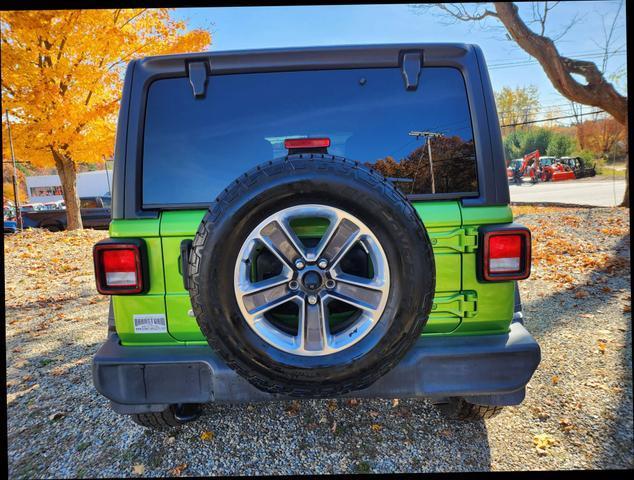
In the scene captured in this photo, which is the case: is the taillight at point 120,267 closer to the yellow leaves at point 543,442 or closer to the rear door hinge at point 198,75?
the rear door hinge at point 198,75

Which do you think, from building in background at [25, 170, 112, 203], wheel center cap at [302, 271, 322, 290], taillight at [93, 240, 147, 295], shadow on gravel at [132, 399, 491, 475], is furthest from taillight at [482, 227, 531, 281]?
building in background at [25, 170, 112, 203]

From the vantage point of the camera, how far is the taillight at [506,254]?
69.4 inches

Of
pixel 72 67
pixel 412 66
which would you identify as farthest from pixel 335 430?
pixel 72 67

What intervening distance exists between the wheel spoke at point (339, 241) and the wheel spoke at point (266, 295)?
9.1 inches

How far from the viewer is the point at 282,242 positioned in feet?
5.38

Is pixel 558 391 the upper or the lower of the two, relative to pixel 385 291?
lower

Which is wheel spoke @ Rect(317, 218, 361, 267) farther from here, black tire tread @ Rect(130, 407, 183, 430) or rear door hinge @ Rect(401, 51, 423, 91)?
black tire tread @ Rect(130, 407, 183, 430)

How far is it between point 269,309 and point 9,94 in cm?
1005

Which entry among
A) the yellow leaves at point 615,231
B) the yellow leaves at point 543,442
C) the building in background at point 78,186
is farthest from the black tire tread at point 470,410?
the building in background at point 78,186

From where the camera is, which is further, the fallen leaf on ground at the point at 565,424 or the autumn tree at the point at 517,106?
the autumn tree at the point at 517,106

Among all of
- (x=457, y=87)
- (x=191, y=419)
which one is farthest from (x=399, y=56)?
(x=191, y=419)

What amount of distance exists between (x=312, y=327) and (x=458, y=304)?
2.61 ft

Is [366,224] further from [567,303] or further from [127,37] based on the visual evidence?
[127,37]

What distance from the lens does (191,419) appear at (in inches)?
90.0
